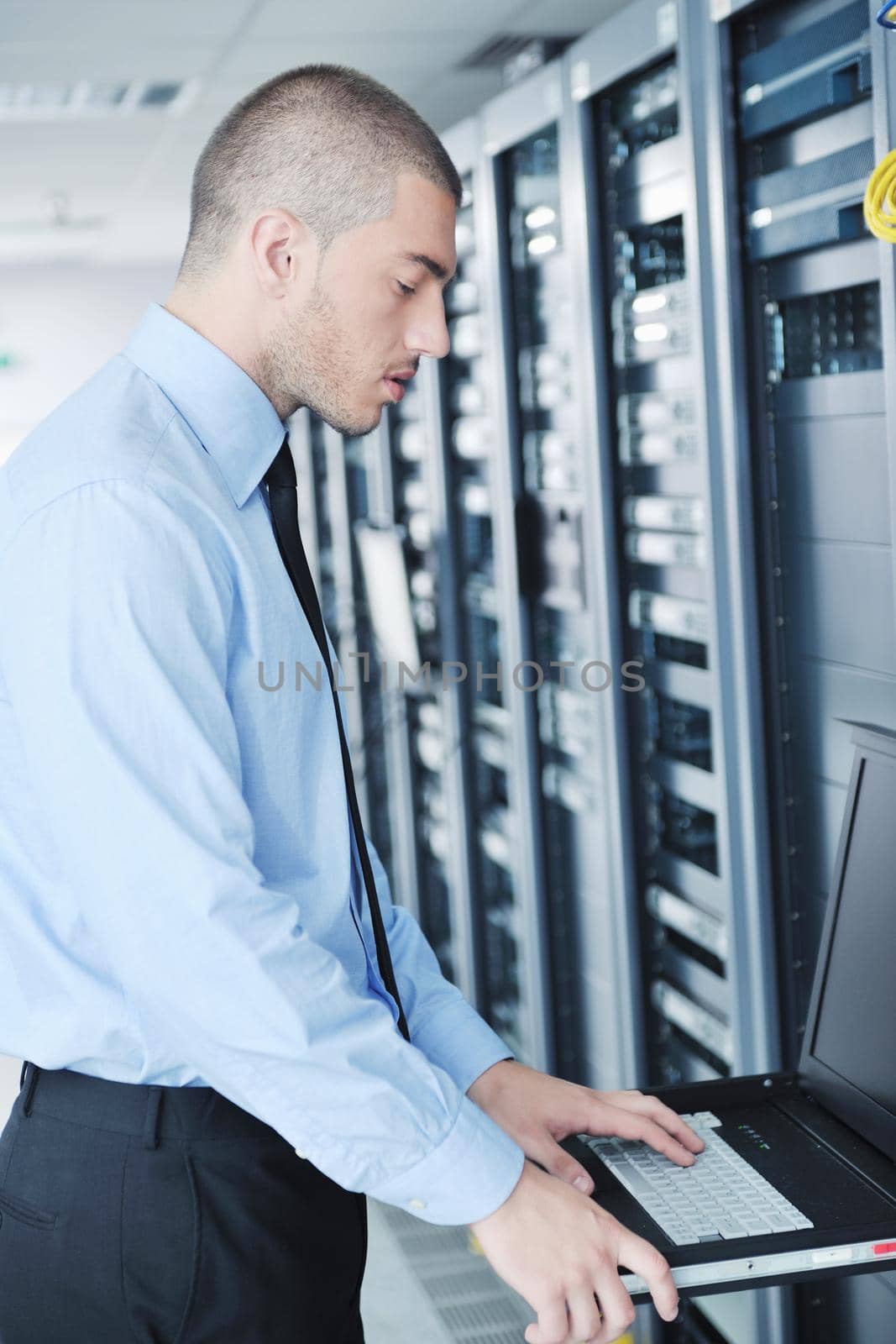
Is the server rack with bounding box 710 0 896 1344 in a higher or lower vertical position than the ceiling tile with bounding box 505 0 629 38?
lower

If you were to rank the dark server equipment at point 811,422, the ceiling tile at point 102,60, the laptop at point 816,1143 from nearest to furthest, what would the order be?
1. the laptop at point 816,1143
2. the dark server equipment at point 811,422
3. the ceiling tile at point 102,60

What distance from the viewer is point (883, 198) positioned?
1572mm

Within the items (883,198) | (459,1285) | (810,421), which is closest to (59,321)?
(459,1285)

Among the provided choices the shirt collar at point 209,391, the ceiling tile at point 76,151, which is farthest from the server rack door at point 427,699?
the shirt collar at point 209,391

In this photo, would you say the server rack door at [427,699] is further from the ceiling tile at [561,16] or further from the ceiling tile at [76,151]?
the ceiling tile at [76,151]

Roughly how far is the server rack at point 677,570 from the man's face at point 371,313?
0.91 metres

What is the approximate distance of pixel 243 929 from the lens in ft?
3.30

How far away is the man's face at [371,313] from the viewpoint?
1.20 m

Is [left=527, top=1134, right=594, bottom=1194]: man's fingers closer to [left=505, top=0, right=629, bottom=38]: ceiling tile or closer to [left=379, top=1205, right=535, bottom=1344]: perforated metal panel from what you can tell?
[left=379, top=1205, right=535, bottom=1344]: perforated metal panel

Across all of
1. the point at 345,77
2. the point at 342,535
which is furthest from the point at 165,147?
the point at 345,77

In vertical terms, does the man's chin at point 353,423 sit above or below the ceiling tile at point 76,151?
below

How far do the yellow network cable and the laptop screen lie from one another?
1.95 ft

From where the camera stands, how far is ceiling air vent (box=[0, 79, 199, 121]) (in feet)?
11.6

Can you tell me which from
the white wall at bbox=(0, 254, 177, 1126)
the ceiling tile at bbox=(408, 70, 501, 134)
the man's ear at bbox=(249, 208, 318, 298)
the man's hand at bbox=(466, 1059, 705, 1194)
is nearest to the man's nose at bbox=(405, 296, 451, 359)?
the man's ear at bbox=(249, 208, 318, 298)
